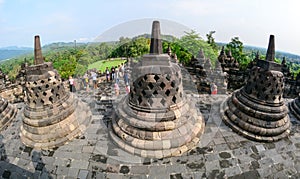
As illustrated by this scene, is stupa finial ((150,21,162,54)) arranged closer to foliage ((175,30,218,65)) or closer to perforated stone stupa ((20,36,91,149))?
perforated stone stupa ((20,36,91,149))

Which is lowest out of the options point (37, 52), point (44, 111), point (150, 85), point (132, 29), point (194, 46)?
point (44, 111)

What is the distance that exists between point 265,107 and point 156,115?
3480 millimetres

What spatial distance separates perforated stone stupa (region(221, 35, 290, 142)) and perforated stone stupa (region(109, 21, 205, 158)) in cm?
189

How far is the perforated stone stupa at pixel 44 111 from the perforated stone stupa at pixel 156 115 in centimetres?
167

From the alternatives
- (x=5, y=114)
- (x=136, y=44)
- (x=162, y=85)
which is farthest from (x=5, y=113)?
(x=162, y=85)

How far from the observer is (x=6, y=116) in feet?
22.4

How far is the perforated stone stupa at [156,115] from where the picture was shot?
522 centimetres

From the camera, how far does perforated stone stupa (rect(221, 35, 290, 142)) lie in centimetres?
584

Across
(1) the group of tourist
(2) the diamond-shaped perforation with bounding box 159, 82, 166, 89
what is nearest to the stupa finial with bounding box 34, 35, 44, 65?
(2) the diamond-shaped perforation with bounding box 159, 82, 166, 89

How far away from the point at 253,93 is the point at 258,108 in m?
0.56

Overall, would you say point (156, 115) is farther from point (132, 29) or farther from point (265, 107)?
point (265, 107)

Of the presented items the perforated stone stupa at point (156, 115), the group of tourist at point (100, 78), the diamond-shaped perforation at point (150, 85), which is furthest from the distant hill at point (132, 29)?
the group of tourist at point (100, 78)

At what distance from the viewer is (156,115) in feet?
17.6

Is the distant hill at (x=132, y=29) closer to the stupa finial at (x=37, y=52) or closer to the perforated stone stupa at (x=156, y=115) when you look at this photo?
the perforated stone stupa at (x=156, y=115)
